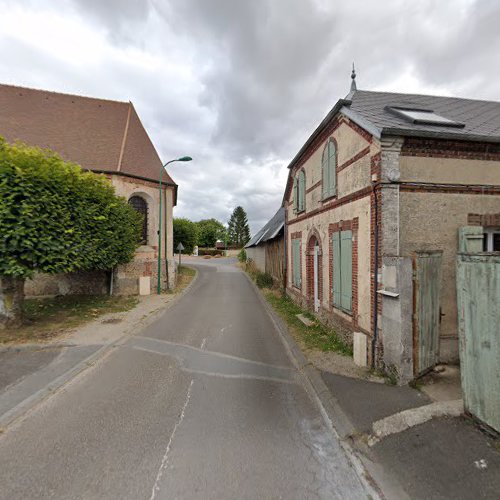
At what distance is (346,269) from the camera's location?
19.5 ft

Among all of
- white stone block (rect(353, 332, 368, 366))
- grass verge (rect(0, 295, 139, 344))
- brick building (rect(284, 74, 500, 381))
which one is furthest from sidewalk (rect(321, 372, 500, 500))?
grass verge (rect(0, 295, 139, 344))

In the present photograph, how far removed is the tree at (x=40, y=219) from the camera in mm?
6137

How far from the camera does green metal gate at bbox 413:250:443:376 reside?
4184 mm

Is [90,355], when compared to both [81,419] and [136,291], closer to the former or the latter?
[81,419]

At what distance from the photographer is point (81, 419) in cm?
336

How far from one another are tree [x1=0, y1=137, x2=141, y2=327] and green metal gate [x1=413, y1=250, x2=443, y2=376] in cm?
838

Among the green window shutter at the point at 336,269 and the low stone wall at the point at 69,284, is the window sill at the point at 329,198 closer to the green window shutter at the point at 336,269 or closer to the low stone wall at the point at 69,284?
the green window shutter at the point at 336,269

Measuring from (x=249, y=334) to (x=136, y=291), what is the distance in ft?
26.4

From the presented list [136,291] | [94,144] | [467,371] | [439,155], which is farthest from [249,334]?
[94,144]

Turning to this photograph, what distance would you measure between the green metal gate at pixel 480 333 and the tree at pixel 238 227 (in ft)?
258

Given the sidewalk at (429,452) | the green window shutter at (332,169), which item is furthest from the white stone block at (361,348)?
the green window shutter at (332,169)

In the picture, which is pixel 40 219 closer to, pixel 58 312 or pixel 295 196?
pixel 58 312

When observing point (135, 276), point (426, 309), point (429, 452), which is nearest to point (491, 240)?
point (426, 309)

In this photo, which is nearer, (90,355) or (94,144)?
(90,355)
